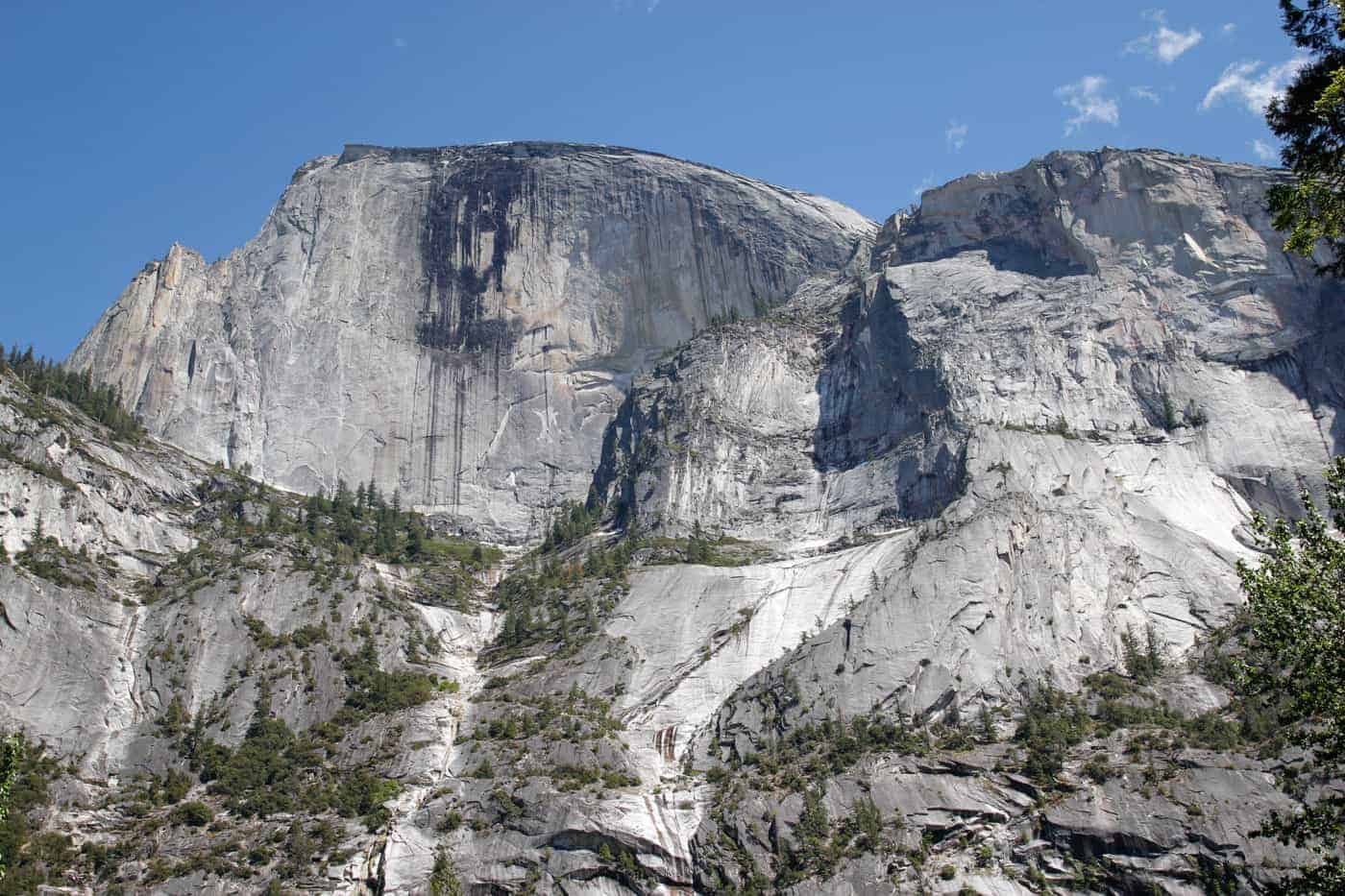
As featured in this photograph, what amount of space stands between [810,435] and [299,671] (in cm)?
5483

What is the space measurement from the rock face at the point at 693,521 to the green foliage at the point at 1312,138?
155 feet

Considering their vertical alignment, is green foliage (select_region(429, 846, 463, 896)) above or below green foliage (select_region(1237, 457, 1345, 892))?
below

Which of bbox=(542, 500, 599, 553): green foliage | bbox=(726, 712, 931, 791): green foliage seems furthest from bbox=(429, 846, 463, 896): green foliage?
bbox=(542, 500, 599, 553): green foliage

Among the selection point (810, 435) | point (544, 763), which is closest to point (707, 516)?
point (810, 435)

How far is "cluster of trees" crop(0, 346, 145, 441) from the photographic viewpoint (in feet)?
375

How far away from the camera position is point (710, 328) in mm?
134125

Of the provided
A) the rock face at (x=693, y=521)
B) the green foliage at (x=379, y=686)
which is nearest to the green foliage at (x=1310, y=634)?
the rock face at (x=693, y=521)

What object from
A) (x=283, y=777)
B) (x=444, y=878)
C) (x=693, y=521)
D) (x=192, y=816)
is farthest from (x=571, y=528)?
(x=444, y=878)

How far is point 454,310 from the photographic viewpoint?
5748 inches

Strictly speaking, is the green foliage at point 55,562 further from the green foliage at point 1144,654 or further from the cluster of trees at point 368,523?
the green foliage at point 1144,654

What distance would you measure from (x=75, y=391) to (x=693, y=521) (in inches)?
2269

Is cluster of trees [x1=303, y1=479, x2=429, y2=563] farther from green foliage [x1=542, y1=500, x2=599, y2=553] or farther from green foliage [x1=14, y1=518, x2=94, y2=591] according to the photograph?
green foliage [x1=14, y1=518, x2=94, y2=591]

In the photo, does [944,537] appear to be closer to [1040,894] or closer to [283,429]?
[1040,894]

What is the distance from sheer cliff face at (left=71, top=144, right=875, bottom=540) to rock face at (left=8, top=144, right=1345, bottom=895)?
48 centimetres
